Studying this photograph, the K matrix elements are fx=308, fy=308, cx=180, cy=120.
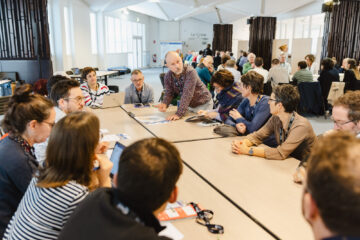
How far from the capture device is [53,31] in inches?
396

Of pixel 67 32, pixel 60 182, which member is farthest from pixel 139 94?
pixel 67 32

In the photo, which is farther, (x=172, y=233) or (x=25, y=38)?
(x=25, y=38)

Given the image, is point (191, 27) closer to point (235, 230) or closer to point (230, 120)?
point (230, 120)

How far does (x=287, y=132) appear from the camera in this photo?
7.93 feet

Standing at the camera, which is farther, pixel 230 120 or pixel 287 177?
pixel 230 120

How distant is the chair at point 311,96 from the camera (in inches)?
254

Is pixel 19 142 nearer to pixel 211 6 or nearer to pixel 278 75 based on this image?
pixel 278 75

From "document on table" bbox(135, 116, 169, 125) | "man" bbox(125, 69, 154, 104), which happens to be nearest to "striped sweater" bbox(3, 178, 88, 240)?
"document on table" bbox(135, 116, 169, 125)

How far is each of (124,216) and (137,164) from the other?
0.16 meters

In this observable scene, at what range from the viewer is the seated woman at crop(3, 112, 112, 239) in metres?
1.18

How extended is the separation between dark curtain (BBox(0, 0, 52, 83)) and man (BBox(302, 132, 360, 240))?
26.3ft

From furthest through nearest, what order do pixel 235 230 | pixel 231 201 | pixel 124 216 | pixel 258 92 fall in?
pixel 258 92
pixel 231 201
pixel 235 230
pixel 124 216

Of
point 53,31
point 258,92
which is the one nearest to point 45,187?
point 258,92

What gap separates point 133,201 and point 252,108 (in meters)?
2.45
